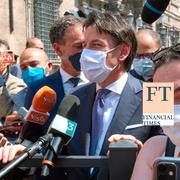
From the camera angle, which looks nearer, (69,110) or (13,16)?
(69,110)

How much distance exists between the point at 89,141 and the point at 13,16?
39.2 ft

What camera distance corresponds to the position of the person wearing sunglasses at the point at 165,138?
1678 mm

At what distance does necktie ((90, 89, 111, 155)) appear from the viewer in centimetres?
232

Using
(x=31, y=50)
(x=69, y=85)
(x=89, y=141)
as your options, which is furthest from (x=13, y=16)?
(x=89, y=141)

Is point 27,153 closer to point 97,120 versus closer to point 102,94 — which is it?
point 97,120

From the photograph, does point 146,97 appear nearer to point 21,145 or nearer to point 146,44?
point 21,145

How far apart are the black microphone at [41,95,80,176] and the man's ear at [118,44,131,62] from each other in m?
0.60

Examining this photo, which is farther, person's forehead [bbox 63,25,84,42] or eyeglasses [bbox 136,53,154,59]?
eyeglasses [bbox 136,53,154,59]

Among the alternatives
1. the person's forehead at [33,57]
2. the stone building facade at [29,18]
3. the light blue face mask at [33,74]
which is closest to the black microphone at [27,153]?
the light blue face mask at [33,74]

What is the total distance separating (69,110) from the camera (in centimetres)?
204

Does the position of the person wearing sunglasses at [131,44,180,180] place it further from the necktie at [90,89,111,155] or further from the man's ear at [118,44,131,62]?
the man's ear at [118,44,131,62]

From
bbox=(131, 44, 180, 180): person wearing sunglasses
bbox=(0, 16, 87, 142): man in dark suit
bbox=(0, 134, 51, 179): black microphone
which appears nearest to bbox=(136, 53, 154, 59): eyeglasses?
bbox=(0, 16, 87, 142): man in dark suit

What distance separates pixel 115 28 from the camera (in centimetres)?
254

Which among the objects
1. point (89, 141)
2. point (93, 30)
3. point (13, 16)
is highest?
point (13, 16)
